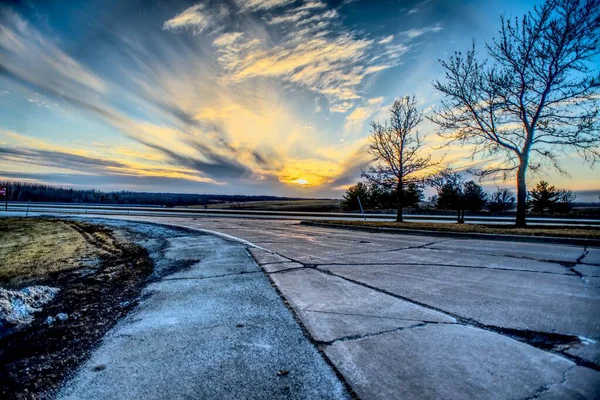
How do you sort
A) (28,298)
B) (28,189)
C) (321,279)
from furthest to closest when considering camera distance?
(28,189) → (321,279) → (28,298)

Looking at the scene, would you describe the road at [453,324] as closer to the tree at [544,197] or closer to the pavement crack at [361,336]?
the pavement crack at [361,336]

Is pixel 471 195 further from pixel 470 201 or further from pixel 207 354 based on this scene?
Answer: pixel 207 354

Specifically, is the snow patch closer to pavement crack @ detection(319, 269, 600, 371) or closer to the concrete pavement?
the concrete pavement

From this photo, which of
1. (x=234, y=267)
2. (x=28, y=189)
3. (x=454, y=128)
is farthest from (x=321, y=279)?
(x=28, y=189)

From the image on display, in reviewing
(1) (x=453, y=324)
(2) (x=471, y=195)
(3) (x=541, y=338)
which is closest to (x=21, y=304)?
(1) (x=453, y=324)

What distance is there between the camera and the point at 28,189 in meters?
133

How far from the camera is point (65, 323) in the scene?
3.29 m

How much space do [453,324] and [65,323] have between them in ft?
13.2

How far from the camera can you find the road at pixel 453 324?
209 cm

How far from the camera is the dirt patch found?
7.30 ft

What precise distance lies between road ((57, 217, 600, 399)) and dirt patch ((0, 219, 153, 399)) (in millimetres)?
1990

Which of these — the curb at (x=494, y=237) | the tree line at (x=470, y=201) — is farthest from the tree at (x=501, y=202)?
the curb at (x=494, y=237)

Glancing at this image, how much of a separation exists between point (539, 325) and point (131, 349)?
3.77 m

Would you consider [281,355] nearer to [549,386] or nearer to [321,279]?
[549,386]
